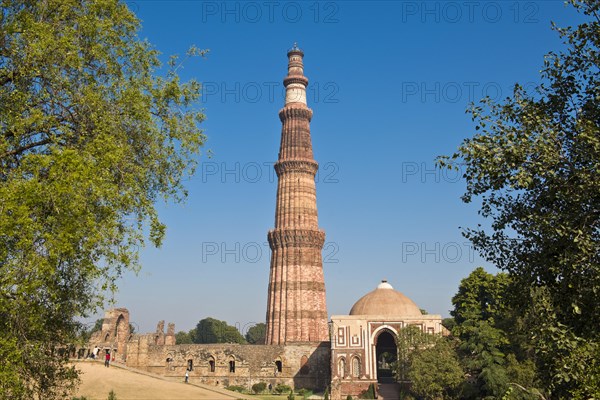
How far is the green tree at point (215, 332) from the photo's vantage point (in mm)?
90000

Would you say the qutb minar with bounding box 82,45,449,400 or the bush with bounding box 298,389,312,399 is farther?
the qutb minar with bounding box 82,45,449,400

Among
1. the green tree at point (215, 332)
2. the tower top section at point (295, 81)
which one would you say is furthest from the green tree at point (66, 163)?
the green tree at point (215, 332)

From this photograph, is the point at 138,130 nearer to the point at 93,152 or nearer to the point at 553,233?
the point at 93,152

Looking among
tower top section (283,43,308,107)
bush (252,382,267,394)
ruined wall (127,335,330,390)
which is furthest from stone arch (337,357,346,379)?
tower top section (283,43,308,107)

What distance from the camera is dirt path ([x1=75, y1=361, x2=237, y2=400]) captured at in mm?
26266

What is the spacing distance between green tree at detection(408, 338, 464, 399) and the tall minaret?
45.6 feet

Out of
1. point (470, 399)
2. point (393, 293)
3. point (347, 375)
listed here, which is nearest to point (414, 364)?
point (470, 399)

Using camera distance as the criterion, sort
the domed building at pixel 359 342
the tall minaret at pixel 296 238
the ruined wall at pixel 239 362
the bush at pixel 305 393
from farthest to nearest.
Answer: the tall minaret at pixel 296 238
the ruined wall at pixel 239 362
the domed building at pixel 359 342
the bush at pixel 305 393

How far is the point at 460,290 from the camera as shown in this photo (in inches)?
1555

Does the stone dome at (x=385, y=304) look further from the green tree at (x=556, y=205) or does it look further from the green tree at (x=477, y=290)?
the green tree at (x=556, y=205)

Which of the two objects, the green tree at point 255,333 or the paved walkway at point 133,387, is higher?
the green tree at point 255,333

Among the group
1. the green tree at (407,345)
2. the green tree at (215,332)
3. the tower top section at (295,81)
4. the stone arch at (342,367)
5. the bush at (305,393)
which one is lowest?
the bush at (305,393)

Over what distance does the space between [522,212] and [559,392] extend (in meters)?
3.92

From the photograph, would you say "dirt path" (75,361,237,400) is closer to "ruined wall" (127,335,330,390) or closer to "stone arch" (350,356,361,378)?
"ruined wall" (127,335,330,390)
